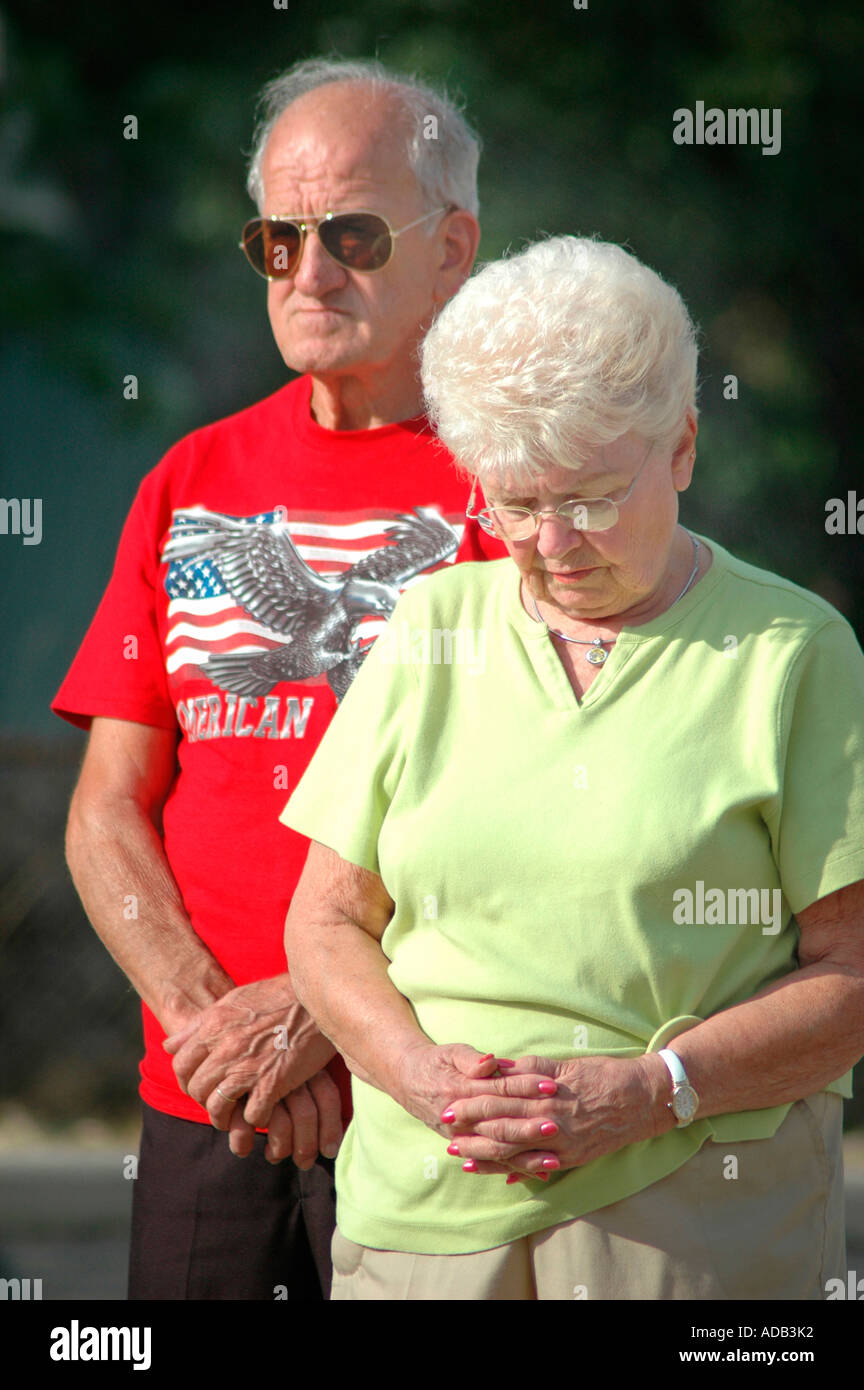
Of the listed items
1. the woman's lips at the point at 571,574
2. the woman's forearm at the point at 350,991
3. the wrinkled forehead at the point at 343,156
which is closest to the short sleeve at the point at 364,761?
the woman's forearm at the point at 350,991

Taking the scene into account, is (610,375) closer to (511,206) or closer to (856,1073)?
(511,206)

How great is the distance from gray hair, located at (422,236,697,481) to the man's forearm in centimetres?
92

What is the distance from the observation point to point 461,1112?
5.49 ft

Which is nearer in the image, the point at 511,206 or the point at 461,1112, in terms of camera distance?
the point at 461,1112

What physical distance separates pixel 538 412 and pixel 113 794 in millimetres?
1064

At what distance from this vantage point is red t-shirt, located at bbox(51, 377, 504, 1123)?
7.31 ft

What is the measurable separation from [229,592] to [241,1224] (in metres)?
1.01

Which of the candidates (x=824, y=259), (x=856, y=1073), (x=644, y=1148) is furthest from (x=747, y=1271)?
(x=824, y=259)

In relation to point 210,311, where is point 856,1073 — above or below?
below

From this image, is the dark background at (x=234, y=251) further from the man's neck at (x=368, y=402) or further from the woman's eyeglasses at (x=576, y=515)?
the woman's eyeglasses at (x=576, y=515)

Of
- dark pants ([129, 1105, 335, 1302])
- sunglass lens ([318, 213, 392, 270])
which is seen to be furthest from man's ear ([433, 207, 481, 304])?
dark pants ([129, 1105, 335, 1302])

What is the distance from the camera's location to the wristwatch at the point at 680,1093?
1.68 m

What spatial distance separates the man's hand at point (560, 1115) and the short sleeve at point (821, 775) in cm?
31

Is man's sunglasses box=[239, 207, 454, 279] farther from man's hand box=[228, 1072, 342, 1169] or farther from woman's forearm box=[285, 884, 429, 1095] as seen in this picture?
man's hand box=[228, 1072, 342, 1169]
